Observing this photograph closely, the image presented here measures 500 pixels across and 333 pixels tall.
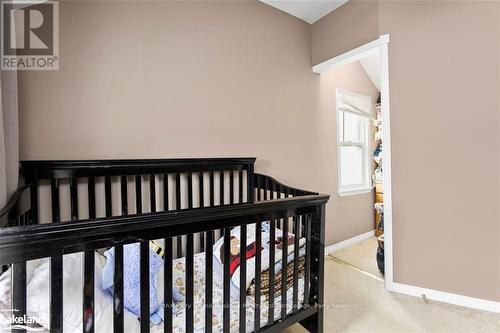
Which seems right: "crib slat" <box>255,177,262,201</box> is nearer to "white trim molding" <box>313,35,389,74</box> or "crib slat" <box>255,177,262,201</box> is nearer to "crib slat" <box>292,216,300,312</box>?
"crib slat" <box>292,216,300,312</box>

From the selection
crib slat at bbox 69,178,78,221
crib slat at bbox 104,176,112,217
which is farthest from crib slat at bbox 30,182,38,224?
crib slat at bbox 104,176,112,217

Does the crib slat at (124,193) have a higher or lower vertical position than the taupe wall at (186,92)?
lower

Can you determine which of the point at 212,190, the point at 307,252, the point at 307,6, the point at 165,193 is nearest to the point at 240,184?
the point at 212,190

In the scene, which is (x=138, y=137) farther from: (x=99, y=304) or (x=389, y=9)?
(x=389, y=9)

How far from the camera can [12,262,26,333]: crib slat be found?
671mm

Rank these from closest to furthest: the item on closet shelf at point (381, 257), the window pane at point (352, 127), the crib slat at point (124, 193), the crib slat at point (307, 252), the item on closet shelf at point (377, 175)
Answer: the crib slat at point (307, 252) → the crib slat at point (124, 193) → the item on closet shelf at point (381, 257) → the window pane at point (352, 127) → the item on closet shelf at point (377, 175)

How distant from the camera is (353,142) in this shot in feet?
10.3

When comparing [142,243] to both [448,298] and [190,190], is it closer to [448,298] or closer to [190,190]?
[190,190]

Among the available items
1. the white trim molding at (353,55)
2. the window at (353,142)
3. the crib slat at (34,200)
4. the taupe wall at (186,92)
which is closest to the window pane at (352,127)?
the window at (353,142)

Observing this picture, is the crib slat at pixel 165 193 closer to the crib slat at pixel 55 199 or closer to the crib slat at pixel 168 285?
the crib slat at pixel 55 199

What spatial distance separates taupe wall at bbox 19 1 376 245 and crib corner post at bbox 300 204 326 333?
984 mm

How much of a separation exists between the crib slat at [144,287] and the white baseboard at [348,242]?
2124 millimetres

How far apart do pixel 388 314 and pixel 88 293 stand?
5.72 ft

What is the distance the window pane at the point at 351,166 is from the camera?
3004mm
